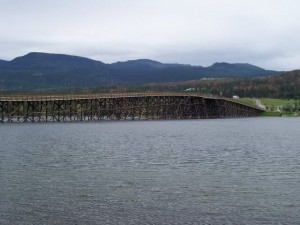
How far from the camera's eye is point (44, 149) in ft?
177

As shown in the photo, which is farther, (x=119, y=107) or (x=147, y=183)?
(x=119, y=107)

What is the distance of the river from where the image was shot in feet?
88.5

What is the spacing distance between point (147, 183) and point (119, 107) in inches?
3026

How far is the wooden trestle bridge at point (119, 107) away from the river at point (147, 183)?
4105 centimetres

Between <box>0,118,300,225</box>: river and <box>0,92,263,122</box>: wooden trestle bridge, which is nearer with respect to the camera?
<box>0,118,300,225</box>: river

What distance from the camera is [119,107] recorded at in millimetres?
111312

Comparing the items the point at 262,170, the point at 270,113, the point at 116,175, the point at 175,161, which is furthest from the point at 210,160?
the point at 270,113

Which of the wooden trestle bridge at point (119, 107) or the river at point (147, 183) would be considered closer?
the river at point (147, 183)

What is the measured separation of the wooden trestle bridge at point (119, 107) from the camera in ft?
328

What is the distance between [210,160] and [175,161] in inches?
132

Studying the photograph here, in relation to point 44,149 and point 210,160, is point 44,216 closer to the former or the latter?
point 210,160

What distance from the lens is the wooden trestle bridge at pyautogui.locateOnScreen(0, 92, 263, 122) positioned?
100062mm

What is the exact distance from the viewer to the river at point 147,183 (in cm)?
2697

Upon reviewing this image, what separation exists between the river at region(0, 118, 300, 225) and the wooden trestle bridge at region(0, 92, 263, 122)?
41.0 m
